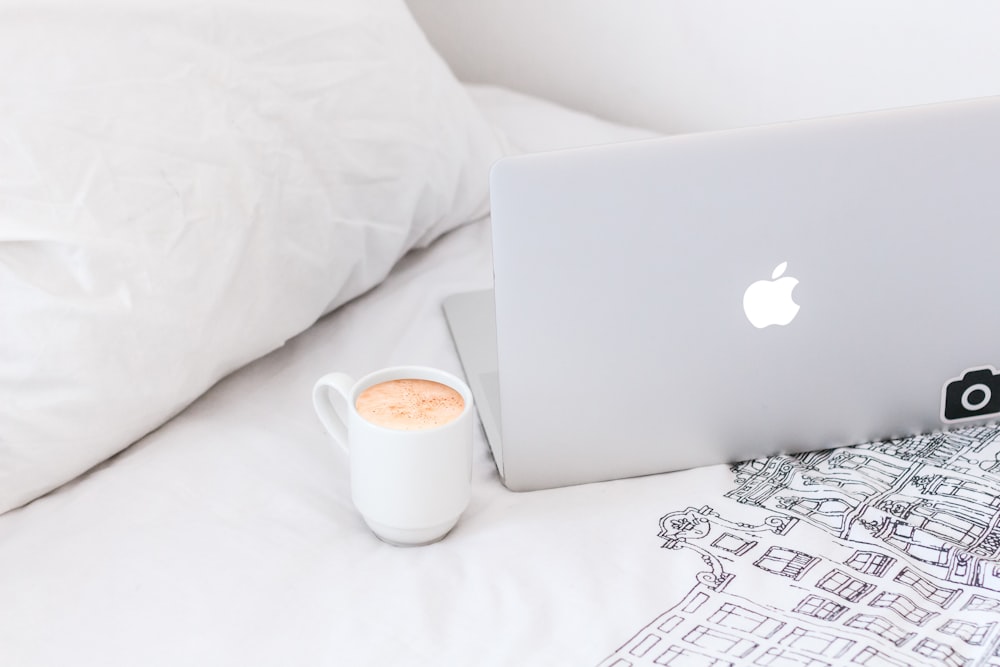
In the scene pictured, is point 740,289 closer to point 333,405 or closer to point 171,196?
point 333,405

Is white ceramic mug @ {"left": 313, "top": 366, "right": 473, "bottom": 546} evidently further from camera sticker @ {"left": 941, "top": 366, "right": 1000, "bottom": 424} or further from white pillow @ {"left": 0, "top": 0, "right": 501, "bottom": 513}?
camera sticker @ {"left": 941, "top": 366, "right": 1000, "bottom": 424}

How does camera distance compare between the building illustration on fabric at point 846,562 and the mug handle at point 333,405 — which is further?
the mug handle at point 333,405

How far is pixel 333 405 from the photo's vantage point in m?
0.82

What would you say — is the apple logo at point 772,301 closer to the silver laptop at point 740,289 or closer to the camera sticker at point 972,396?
the silver laptop at point 740,289

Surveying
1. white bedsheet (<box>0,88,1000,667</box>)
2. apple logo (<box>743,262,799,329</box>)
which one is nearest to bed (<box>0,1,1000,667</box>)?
white bedsheet (<box>0,88,1000,667</box>)

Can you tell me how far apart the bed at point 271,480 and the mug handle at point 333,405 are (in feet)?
0.16

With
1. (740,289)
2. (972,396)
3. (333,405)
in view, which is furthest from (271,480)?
(972,396)

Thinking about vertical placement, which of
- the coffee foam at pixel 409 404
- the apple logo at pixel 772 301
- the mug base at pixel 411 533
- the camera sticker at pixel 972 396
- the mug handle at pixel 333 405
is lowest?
the mug base at pixel 411 533

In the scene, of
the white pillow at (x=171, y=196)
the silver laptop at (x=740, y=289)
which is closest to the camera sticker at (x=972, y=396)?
the silver laptop at (x=740, y=289)

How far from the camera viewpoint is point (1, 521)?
0.78m

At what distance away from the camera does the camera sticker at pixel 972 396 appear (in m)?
A: 0.85

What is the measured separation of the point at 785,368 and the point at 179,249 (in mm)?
493

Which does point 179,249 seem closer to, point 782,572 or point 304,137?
point 304,137

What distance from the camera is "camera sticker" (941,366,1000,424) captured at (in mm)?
853
